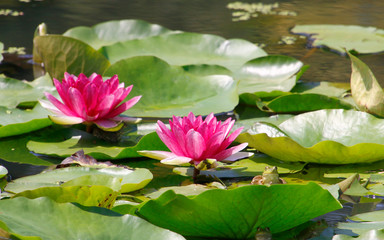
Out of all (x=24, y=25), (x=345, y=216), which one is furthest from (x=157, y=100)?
(x=24, y=25)

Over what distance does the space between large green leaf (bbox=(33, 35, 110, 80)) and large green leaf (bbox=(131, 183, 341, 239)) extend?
1.14 m

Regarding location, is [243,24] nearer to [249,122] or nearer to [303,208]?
[249,122]

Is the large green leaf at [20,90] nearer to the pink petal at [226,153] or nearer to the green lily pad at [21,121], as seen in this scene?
the green lily pad at [21,121]

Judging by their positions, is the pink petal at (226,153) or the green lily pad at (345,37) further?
the green lily pad at (345,37)

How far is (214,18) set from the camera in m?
3.75

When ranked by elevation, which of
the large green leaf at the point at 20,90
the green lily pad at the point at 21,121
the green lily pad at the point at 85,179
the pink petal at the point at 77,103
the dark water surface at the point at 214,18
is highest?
the pink petal at the point at 77,103

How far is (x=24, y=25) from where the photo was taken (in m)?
3.38

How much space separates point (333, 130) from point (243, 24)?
2.20 m

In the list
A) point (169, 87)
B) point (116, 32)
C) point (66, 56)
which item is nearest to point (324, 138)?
point (169, 87)

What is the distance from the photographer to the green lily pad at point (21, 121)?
1604 millimetres

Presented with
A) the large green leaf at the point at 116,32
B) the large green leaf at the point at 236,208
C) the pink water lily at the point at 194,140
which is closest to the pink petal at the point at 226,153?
the pink water lily at the point at 194,140

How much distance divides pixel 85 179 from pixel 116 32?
1.87m

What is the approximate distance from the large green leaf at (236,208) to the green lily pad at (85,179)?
6.3 inches

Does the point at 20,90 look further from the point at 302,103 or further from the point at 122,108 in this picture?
the point at 302,103
